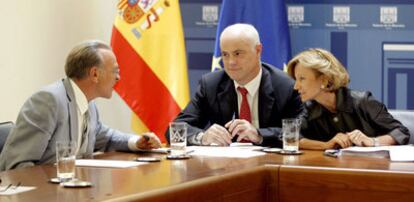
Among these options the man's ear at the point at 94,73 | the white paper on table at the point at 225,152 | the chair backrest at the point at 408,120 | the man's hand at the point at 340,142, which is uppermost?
the man's ear at the point at 94,73

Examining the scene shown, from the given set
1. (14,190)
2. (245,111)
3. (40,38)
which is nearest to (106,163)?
(14,190)

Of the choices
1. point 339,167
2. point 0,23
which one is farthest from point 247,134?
point 0,23

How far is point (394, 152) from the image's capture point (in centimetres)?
305

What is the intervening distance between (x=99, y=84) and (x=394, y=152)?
1325 millimetres

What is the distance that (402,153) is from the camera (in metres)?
3.02

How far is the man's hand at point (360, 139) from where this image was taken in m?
3.32

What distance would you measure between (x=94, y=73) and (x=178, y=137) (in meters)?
0.52

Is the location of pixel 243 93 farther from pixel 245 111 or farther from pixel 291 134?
pixel 291 134

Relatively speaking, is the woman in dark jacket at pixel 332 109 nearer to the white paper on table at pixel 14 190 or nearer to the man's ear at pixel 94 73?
the man's ear at pixel 94 73

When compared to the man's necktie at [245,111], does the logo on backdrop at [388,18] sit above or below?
above

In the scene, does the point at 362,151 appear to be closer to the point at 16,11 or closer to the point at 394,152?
the point at 394,152

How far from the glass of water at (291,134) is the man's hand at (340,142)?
211 millimetres

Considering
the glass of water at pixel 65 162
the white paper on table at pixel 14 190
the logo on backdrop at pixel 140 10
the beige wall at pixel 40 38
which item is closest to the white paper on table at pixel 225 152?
the glass of water at pixel 65 162

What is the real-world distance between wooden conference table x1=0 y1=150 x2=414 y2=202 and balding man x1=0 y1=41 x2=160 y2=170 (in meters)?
0.18
